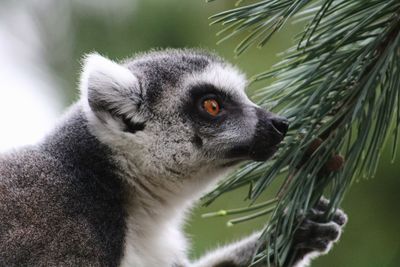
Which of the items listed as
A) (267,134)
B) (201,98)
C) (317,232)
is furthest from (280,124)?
(201,98)

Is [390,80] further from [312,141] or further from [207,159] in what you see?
[207,159]

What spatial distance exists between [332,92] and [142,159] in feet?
3.75

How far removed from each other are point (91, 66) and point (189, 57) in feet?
1.81

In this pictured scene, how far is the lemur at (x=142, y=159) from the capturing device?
3.02m

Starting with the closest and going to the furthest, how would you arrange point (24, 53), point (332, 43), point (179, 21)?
point (332, 43) < point (179, 21) < point (24, 53)

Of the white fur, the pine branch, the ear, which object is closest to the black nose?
the pine branch

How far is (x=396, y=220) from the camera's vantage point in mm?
3523

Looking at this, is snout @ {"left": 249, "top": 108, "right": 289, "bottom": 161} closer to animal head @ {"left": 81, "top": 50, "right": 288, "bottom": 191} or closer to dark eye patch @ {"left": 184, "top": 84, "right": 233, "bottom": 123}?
animal head @ {"left": 81, "top": 50, "right": 288, "bottom": 191}

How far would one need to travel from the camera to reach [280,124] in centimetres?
282

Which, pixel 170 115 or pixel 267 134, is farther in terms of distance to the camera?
pixel 170 115

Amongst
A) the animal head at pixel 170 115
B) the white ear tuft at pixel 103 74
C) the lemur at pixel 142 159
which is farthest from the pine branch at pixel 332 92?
the white ear tuft at pixel 103 74

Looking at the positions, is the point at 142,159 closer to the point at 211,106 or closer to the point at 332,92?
the point at 211,106

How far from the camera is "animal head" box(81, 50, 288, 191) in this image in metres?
3.36

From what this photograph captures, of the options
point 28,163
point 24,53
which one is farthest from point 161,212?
point 24,53
